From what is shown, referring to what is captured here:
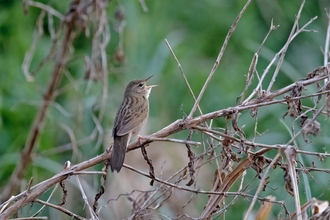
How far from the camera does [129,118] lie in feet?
12.1

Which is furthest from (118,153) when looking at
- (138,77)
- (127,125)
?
(138,77)

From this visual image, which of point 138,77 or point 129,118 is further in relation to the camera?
point 138,77

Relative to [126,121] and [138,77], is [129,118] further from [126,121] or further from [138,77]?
[138,77]

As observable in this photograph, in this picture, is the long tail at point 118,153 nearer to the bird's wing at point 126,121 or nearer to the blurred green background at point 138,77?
the bird's wing at point 126,121

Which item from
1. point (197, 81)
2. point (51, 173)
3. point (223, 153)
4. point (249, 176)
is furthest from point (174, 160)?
point (223, 153)

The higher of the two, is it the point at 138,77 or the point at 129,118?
the point at 138,77

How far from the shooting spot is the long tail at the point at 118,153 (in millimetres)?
2754

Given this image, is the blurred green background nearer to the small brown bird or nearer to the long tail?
the small brown bird

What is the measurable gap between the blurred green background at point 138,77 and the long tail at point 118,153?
0.83 metres

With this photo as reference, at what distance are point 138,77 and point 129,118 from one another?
63.0 inches

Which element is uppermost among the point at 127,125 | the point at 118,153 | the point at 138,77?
the point at 138,77

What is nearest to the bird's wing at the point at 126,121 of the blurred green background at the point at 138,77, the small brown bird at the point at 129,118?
the small brown bird at the point at 129,118

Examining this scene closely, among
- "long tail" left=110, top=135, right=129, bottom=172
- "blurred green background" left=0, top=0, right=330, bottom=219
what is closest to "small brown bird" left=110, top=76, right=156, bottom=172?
"long tail" left=110, top=135, right=129, bottom=172

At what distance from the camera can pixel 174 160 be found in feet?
19.8
